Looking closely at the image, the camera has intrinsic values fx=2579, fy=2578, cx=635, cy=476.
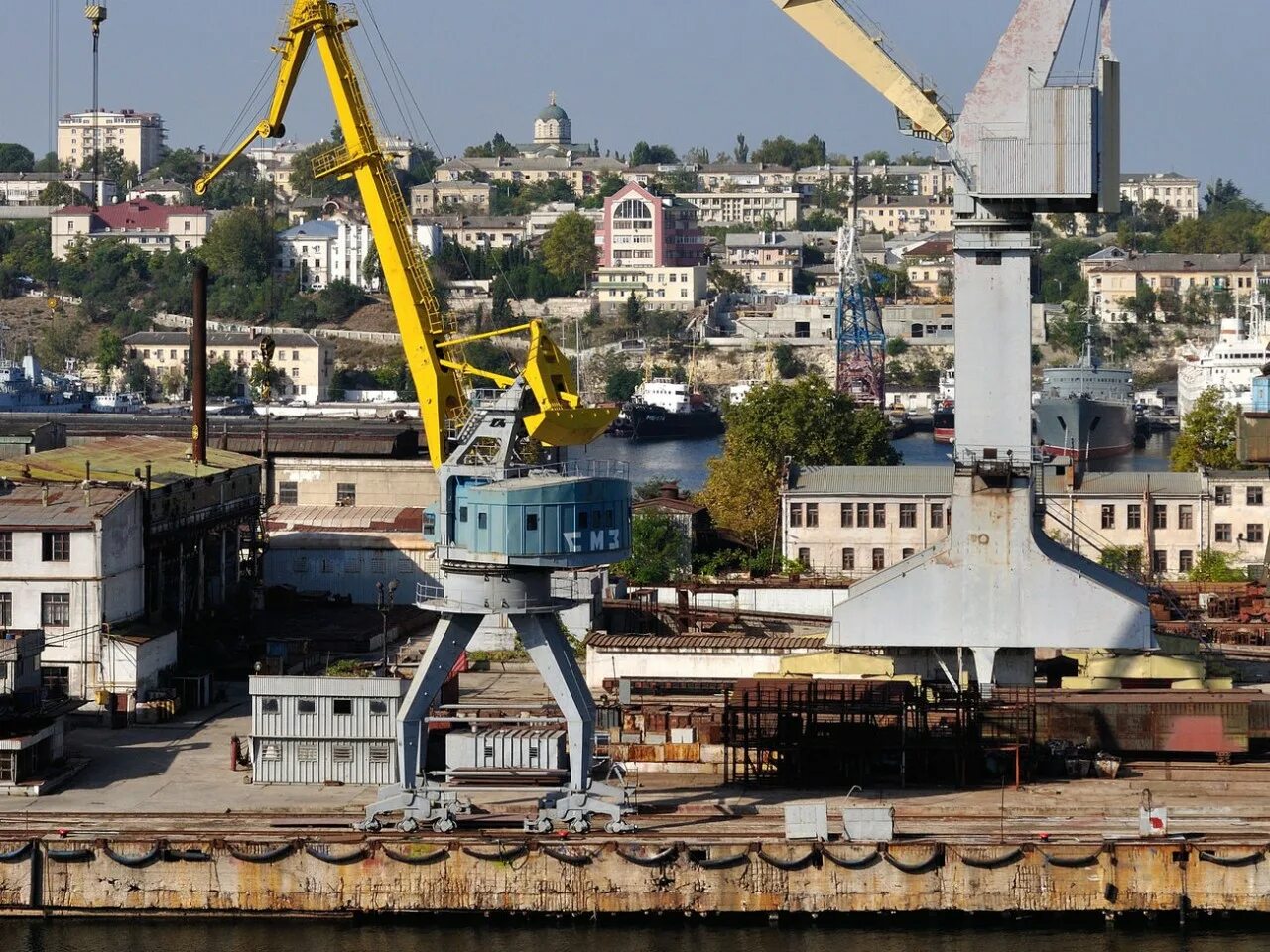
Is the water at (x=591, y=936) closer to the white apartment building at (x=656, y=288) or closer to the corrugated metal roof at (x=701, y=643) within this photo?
the corrugated metal roof at (x=701, y=643)

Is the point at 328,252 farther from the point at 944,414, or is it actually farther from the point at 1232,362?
the point at 1232,362

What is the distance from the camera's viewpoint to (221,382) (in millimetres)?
141250

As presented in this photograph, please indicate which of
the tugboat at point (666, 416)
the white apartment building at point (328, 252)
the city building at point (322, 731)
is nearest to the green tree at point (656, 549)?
the city building at point (322, 731)

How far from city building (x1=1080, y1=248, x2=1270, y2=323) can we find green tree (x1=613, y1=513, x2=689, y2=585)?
112 metres

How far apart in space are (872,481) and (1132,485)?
20.2ft

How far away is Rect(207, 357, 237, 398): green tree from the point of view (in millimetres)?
140750

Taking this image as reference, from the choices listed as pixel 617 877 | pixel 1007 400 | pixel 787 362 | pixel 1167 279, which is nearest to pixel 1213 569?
pixel 1007 400

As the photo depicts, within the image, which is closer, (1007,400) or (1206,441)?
(1007,400)

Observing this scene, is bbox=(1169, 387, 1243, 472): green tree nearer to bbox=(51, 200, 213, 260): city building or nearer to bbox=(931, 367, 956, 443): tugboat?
bbox=(931, 367, 956, 443): tugboat

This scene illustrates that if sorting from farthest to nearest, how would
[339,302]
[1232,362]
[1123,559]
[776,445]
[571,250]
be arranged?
[571,250]
[339,302]
[1232,362]
[776,445]
[1123,559]

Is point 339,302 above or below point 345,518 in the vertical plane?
above

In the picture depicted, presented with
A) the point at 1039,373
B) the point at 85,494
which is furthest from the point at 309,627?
the point at 1039,373

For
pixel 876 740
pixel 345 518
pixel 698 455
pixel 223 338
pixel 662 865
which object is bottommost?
pixel 662 865

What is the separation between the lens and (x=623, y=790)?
34.2 meters
